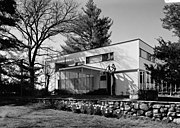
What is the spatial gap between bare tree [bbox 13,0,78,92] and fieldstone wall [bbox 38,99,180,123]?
15769 millimetres

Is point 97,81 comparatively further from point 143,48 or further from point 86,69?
point 143,48

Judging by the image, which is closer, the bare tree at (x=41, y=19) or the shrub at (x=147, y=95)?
the shrub at (x=147, y=95)

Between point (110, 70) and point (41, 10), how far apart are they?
11.9m

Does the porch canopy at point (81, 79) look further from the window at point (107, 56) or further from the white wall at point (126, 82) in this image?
the white wall at point (126, 82)

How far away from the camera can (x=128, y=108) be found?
877 centimetres

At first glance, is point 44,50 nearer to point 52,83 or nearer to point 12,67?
point 52,83

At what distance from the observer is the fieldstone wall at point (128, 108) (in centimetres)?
743

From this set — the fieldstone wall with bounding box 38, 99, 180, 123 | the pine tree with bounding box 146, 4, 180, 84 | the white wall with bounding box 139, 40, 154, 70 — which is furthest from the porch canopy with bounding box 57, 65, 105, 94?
the pine tree with bounding box 146, 4, 180, 84

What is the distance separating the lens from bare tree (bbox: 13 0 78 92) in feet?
81.8

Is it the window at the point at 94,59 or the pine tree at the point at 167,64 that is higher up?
the window at the point at 94,59

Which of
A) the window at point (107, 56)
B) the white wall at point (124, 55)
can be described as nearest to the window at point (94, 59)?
the white wall at point (124, 55)

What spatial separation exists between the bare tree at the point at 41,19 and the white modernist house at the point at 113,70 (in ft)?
15.3

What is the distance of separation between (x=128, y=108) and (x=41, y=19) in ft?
68.5

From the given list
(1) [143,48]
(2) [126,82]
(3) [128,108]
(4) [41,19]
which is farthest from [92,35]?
(3) [128,108]
